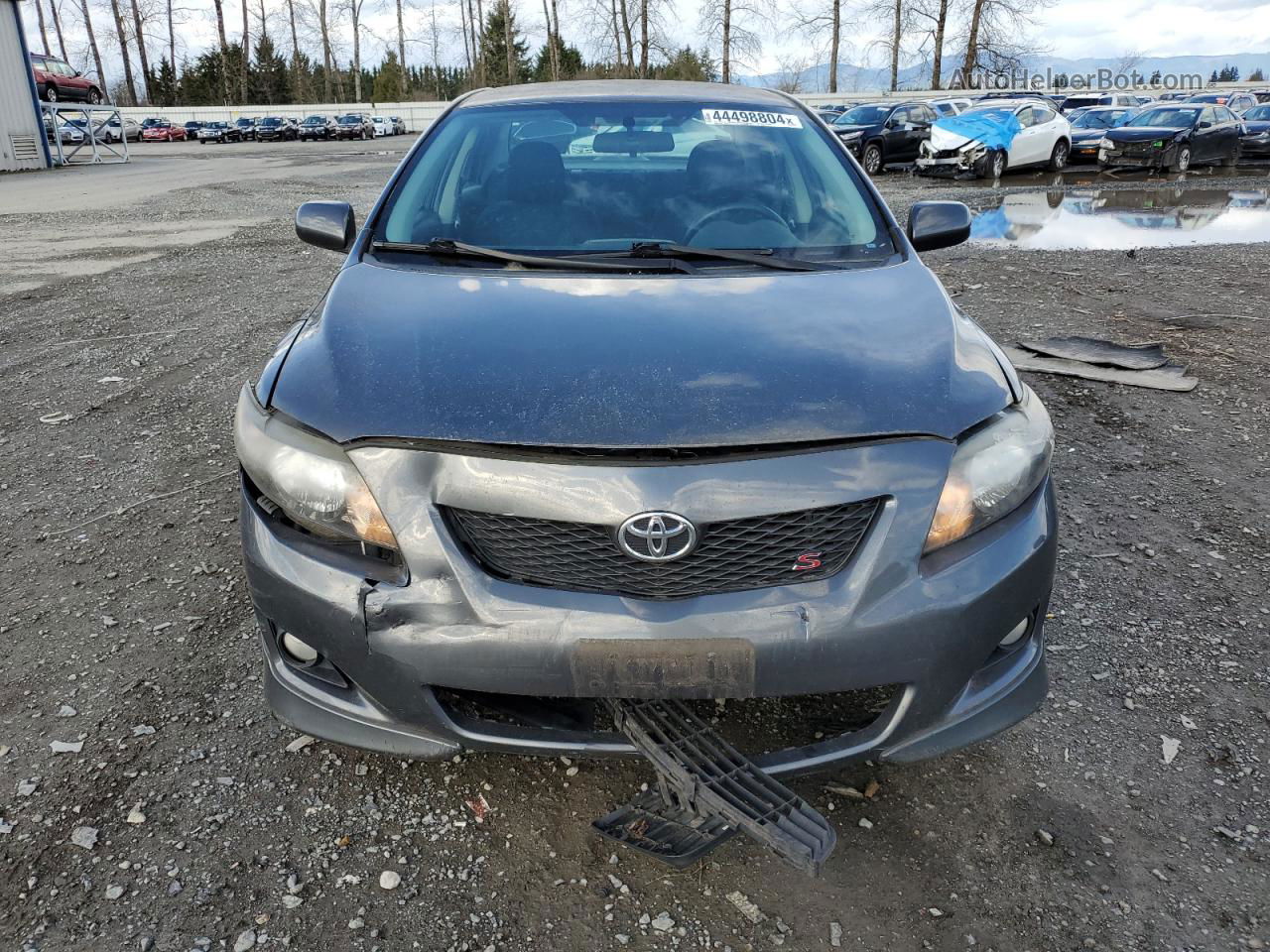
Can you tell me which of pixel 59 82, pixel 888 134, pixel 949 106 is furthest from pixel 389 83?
pixel 888 134

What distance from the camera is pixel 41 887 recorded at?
1960 mm

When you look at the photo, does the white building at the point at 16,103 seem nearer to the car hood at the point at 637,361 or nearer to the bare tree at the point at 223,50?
the car hood at the point at 637,361

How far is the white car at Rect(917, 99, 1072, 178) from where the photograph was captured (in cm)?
1816

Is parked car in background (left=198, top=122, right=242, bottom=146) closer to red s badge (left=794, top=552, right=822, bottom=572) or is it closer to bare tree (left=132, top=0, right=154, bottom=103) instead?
bare tree (left=132, top=0, right=154, bottom=103)

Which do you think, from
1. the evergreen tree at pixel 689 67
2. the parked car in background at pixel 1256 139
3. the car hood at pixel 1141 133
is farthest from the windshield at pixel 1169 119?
the evergreen tree at pixel 689 67

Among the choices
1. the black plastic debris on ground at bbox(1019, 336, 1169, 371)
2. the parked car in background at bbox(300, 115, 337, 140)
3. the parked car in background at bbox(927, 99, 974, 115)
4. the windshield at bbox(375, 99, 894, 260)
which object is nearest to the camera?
the windshield at bbox(375, 99, 894, 260)

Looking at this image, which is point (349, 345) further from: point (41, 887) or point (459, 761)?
point (41, 887)

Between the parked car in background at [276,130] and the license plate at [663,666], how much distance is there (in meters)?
53.9

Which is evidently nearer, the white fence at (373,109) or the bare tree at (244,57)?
the white fence at (373,109)

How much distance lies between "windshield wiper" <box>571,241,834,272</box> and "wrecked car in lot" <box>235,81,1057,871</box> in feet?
1.33

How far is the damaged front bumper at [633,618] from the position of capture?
1.75 m

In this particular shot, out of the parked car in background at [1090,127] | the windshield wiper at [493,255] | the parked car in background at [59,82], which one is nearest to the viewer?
the windshield wiper at [493,255]

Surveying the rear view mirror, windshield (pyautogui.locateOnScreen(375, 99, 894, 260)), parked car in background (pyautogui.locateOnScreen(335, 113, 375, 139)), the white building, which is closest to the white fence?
parked car in background (pyautogui.locateOnScreen(335, 113, 375, 139))

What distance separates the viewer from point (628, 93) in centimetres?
355
